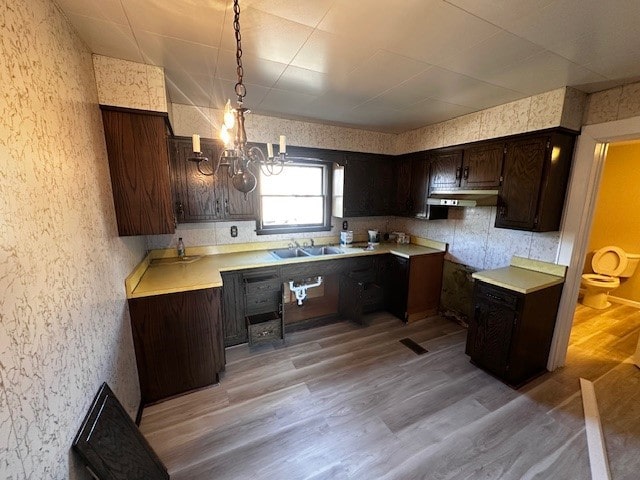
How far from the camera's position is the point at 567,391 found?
217 cm

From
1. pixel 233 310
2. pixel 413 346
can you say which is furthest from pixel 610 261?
pixel 233 310

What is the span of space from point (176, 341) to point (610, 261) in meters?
5.81

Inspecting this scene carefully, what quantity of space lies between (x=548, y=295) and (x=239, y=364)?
291cm

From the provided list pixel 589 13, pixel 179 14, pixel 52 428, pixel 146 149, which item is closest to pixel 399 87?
pixel 589 13

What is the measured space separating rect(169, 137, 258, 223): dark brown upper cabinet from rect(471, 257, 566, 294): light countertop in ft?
8.52

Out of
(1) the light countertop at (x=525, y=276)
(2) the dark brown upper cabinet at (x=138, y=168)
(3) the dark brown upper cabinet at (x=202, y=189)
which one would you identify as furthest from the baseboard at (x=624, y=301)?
(2) the dark brown upper cabinet at (x=138, y=168)

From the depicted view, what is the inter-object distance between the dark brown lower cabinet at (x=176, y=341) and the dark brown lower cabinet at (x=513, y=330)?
2401 millimetres

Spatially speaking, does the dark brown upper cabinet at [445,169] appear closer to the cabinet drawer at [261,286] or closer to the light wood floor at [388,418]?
the light wood floor at [388,418]

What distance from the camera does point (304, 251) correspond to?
3254 mm

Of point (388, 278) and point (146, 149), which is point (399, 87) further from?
point (388, 278)

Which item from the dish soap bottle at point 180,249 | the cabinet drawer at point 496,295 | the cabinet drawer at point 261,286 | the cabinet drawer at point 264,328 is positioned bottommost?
the cabinet drawer at point 264,328

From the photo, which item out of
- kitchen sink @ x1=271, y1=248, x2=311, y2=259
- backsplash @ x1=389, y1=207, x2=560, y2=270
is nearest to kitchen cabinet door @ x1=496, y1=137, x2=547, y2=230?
backsplash @ x1=389, y1=207, x2=560, y2=270

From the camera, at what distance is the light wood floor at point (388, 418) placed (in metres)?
1.57

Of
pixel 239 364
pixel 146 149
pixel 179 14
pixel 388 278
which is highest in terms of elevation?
pixel 179 14
